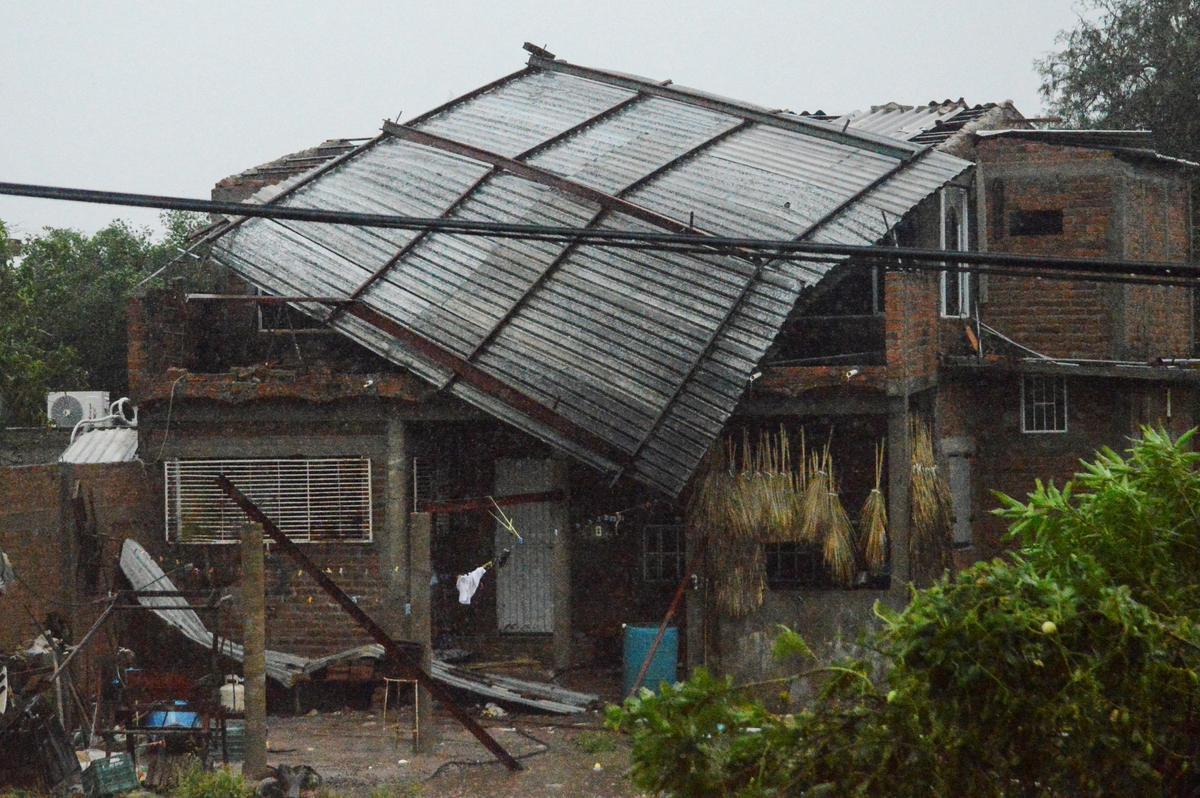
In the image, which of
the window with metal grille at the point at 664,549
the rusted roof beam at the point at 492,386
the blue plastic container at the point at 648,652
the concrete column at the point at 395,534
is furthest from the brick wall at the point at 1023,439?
the concrete column at the point at 395,534

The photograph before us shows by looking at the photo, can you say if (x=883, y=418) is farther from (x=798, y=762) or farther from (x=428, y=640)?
(x=798, y=762)

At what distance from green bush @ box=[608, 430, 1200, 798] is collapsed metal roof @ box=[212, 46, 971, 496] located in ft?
28.4

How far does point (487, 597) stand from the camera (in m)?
17.0

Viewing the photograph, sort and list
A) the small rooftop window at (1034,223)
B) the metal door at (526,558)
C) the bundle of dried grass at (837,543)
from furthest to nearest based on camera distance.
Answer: the small rooftop window at (1034,223) < the metal door at (526,558) < the bundle of dried grass at (837,543)

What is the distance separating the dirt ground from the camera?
1120cm

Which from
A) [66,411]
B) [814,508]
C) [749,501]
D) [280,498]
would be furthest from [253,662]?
[66,411]

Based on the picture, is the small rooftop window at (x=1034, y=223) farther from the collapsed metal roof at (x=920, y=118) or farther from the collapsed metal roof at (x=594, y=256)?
the collapsed metal roof at (x=594, y=256)

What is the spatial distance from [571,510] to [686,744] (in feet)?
41.8

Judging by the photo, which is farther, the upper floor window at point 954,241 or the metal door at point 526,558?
the upper floor window at point 954,241

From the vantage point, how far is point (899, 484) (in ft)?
48.0

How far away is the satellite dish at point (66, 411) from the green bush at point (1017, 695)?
2058cm

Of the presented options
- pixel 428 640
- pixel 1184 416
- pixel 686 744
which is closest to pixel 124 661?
pixel 428 640

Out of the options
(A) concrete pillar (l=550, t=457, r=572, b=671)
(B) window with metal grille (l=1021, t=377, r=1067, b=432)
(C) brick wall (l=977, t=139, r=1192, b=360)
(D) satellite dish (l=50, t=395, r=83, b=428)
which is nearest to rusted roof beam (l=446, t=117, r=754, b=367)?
(A) concrete pillar (l=550, t=457, r=572, b=671)

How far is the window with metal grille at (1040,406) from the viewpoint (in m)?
18.9
